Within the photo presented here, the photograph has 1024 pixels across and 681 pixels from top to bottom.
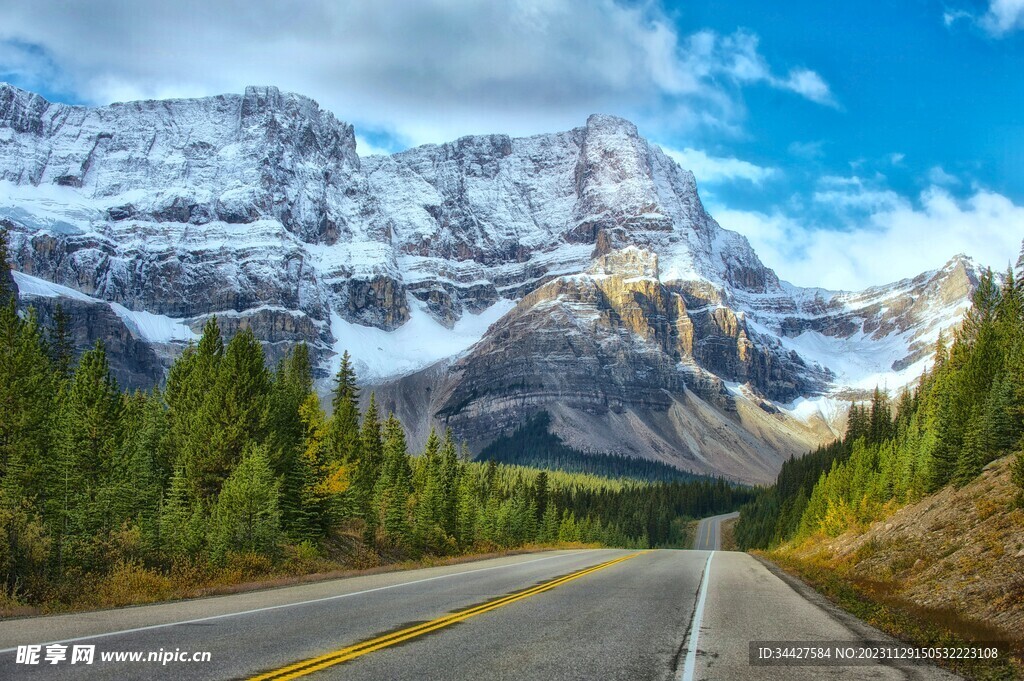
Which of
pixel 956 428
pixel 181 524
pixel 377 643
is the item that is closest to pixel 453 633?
pixel 377 643

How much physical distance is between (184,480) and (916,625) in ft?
88.9

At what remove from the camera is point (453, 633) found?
1312cm

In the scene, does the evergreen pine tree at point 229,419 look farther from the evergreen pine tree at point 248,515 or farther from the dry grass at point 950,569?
the dry grass at point 950,569

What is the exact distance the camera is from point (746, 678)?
10.8 metres

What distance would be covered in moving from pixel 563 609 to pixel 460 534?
104 ft

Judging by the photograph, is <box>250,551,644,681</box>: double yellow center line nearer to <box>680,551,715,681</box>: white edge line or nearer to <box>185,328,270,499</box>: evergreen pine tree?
→ <box>680,551,715,681</box>: white edge line

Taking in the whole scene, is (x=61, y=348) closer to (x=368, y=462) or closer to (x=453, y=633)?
(x=368, y=462)

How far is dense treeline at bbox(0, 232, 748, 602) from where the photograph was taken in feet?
78.5

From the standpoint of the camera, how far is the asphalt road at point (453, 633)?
10.4 m

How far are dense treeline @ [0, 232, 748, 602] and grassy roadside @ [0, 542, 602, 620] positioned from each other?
353mm

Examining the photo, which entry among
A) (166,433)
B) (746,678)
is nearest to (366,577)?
(746,678)

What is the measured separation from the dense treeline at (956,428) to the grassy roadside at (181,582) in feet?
73.7

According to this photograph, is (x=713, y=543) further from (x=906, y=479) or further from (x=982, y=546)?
(x=982, y=546)

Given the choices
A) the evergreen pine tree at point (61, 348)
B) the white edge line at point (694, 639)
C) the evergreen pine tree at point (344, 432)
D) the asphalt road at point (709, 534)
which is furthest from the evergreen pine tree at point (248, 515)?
the asphalt road at point (709, 534)
